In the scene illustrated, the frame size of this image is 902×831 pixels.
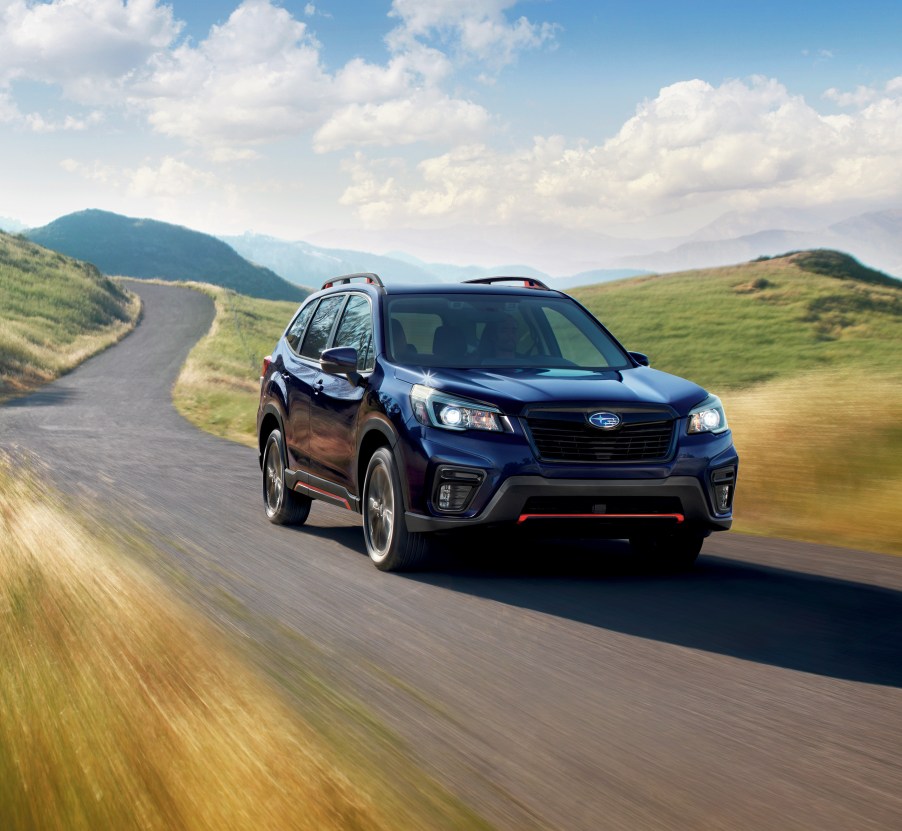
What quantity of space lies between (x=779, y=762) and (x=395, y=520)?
387 cm

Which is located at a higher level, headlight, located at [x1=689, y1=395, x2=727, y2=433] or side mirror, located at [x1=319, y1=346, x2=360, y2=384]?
side mirror, located at [x1=319, y1=346, x2=360, y2=384]

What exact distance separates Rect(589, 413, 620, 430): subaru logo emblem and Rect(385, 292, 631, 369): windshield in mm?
1111

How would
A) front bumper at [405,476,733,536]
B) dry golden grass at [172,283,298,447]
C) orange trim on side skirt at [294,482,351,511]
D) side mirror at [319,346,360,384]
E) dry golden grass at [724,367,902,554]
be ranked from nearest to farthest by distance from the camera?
front bumper at [405,476,733,536]
side mirror at [319,346,360,384]
orange trim on side skirt at [294,482,351,511]
dry golden grass at [724,367,902,554]
dry golden grass at [172,283,298,447]

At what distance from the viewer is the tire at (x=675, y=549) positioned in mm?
8102

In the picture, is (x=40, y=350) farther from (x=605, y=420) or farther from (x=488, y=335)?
(x=605, y=420)

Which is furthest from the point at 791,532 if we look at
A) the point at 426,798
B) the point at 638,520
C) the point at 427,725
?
the point at 426,798

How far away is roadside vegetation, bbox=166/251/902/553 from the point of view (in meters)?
11.5

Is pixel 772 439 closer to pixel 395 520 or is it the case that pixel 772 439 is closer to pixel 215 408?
pixel 395 520

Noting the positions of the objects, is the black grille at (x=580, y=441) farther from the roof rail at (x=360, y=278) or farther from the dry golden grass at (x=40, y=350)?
the dry golden grass at (x=40, y=350)

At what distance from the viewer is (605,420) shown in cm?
734

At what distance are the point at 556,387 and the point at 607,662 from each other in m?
2.35

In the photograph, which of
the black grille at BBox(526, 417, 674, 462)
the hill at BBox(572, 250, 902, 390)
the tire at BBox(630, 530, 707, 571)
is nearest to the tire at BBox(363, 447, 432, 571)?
the black grille at BBox(526, 417, 674, 462)

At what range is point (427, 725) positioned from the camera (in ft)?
15.1

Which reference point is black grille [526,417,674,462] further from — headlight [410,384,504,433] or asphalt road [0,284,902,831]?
asphalt road [0,284,902,831]
